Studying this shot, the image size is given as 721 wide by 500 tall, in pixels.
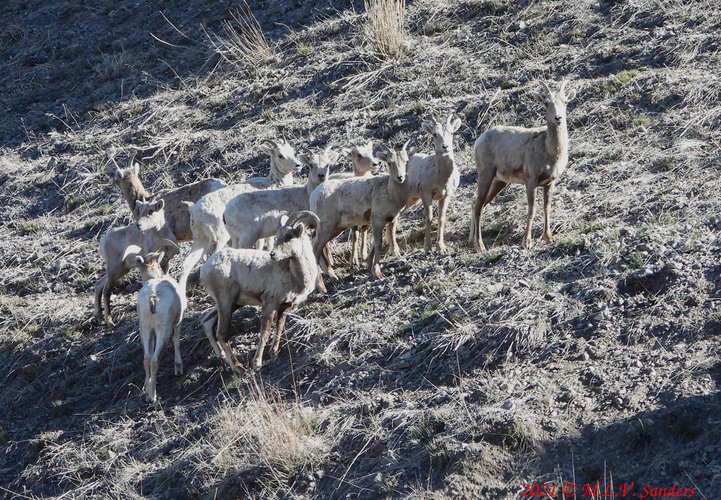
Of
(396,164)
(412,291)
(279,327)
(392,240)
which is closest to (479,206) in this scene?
(392,240)

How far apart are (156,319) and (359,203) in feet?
9.77

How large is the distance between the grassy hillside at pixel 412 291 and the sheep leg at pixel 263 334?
26cm

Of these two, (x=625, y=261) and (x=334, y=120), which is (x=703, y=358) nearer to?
(x=625, y=261)

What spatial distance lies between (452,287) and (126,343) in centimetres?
422

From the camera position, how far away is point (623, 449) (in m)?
8.53

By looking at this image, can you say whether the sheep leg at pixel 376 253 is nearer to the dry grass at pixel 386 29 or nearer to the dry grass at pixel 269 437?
the dry grass at pixel 269 437

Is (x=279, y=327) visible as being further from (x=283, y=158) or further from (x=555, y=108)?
(x=555, y=108)

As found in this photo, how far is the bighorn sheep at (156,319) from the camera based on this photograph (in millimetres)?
11539

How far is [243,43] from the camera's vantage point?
68.1ft

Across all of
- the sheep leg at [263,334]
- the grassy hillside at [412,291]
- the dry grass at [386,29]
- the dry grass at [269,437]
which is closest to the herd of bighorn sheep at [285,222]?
the sheep leg at [263,334]

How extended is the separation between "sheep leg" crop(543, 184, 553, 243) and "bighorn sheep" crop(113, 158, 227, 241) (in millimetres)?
4420

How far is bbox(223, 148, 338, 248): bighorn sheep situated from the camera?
1307cm

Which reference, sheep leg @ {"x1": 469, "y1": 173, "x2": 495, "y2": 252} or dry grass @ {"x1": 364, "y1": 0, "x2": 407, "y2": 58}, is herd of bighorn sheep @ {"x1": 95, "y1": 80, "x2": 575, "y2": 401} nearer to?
sheep leg @ {"x1": 469, "y1": 173, "x2": 495, "y2": 252}

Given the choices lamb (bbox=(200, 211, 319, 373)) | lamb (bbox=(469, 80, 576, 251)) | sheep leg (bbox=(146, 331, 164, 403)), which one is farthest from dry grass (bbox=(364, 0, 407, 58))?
sheep leg (bbox=(146, 331, 164, 403))
